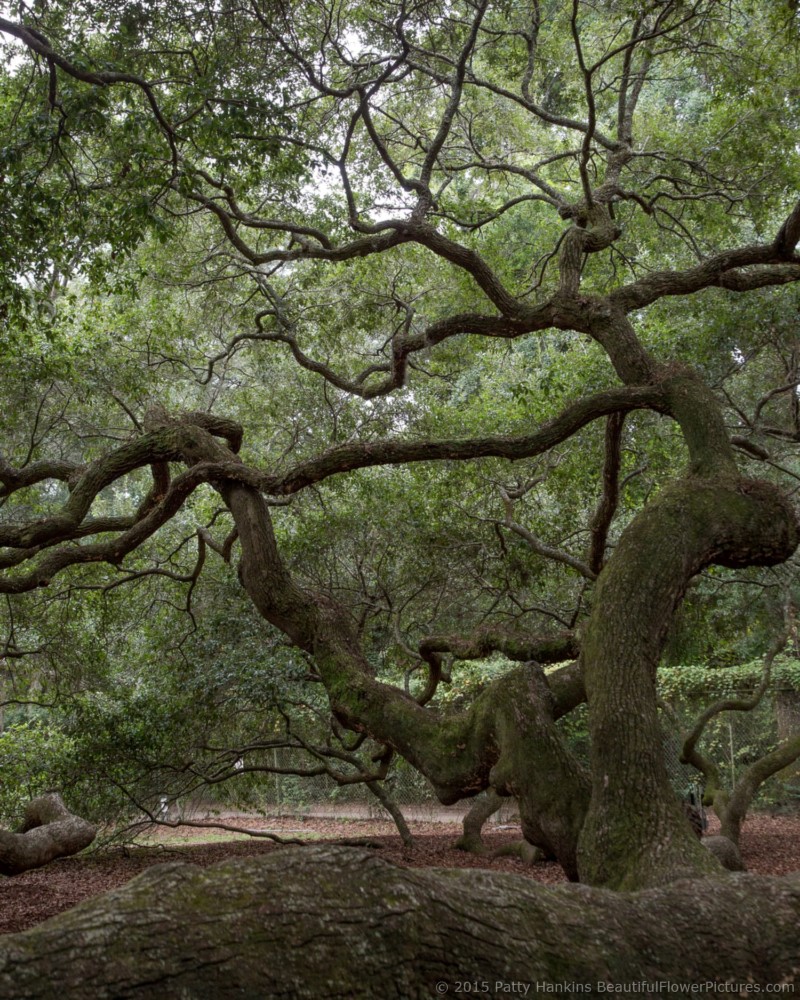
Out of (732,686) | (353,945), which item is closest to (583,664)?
(353,945)

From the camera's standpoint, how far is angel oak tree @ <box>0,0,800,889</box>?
4160 millimetres

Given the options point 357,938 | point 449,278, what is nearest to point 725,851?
point 357,938

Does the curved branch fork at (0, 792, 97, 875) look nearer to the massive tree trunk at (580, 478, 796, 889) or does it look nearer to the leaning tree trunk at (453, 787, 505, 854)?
the massive tree trunk at (580, 478, 796, 889)

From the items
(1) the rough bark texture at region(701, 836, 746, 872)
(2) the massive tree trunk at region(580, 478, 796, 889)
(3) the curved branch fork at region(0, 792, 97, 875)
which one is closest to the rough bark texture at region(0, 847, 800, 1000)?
(2) the massive tree trunk at region(580, 478, 796, 889)

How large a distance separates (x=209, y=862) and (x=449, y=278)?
767cm

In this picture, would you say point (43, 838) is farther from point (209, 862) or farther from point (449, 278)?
point (449, 278)

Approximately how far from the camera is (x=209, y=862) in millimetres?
8062

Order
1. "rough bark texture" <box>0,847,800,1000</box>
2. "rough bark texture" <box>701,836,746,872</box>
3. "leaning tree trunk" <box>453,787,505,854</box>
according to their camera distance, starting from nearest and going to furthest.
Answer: "rough bark texture" <box>0,847,800,1000</box>, "rough bark texture" <box>701,836,746,872</box>, "leaning tree trunk" <box>453,787,505,854</box>

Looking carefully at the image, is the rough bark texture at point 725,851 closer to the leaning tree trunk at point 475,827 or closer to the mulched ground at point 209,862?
the mulched ground at point 209,862

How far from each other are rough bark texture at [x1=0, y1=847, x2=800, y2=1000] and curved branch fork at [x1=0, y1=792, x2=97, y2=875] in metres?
4.36

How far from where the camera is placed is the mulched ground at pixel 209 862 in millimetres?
6332

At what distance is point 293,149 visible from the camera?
693cm

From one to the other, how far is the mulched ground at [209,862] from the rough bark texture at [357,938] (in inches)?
116

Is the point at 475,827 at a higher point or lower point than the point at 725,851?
lower
